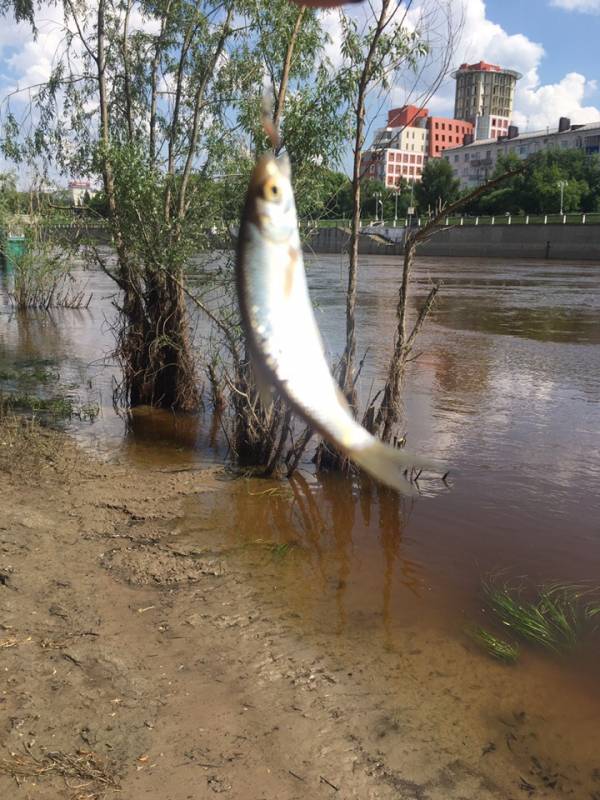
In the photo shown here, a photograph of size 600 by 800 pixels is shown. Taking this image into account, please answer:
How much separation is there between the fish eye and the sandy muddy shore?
3.87 m

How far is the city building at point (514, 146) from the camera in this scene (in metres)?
102

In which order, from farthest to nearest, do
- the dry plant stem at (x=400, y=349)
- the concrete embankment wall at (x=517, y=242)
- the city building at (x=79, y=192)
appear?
the concrete embankment wall at (x=517, y=242) → the city building at (x=79, y=192) → the dry plant stem at (x=400, y=349)

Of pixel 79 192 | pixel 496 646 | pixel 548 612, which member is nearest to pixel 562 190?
pixel 79 192

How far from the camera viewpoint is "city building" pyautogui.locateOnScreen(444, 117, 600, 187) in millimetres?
101688

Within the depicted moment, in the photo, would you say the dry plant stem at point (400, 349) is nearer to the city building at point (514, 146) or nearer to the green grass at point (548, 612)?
the green grass at point (548, 612)

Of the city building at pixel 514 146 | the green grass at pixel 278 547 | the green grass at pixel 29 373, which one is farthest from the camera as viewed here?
the city building at pixel 514 146

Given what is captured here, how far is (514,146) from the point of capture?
115438 millimetres

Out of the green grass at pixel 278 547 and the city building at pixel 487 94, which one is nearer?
the green grass at pixel 278 547

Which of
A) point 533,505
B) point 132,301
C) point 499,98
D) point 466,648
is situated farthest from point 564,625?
point 499,98

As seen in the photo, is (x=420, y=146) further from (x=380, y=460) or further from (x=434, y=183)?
(x=380, y=460)

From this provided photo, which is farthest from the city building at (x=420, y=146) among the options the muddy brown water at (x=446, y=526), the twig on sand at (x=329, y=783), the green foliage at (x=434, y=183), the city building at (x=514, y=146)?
the twig on sand at (x=329, y=783)

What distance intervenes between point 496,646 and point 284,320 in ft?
18.1

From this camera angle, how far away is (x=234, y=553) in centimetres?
715

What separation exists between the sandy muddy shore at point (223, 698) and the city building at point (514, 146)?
97.5 meters
